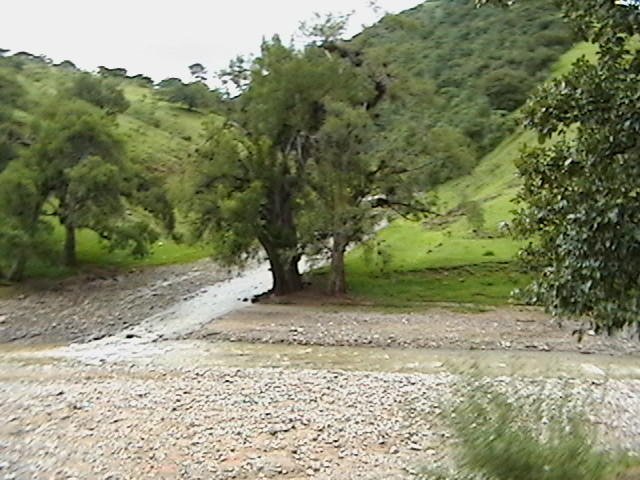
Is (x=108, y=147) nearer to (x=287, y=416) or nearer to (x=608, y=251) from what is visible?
(x=287, y=416)

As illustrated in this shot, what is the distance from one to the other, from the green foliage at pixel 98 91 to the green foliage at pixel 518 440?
72.7m

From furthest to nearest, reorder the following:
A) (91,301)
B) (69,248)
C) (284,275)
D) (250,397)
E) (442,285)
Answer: (69,248) < (442,285) < (284,275) < (91,301) < (250,397)

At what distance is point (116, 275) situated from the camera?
44906 mm

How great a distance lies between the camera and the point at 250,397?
1794 centimetres

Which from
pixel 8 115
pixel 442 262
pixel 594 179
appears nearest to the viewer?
pixel 594 179

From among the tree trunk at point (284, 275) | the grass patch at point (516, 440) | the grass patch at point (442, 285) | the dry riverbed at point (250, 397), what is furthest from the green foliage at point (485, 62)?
the grass patch at point (516, 440)

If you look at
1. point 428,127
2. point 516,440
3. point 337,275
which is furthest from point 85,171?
point 516,440

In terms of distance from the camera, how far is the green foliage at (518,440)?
5812 millimetres

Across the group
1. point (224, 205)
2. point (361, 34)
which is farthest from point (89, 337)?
point (361, 34)

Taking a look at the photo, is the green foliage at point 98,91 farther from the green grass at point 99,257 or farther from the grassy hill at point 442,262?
the grassy hill at point 442,262

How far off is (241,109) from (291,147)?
10.9 feet

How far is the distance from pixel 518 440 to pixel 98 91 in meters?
79.2

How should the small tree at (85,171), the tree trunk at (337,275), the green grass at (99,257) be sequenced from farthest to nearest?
1. the green grass at (99,257)
2. the small tree at (85,171)
3. the tree trunk at (337,275)

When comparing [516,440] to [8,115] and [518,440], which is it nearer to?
[518,440]
